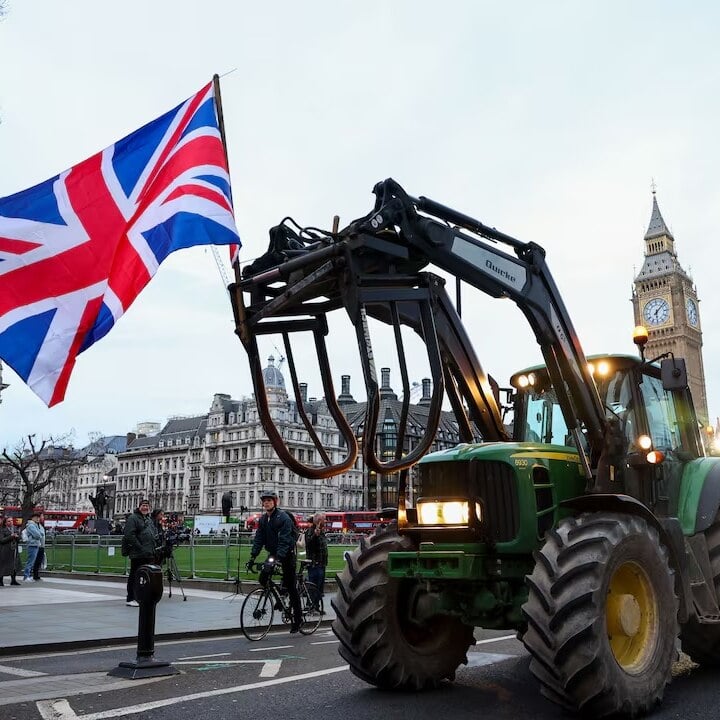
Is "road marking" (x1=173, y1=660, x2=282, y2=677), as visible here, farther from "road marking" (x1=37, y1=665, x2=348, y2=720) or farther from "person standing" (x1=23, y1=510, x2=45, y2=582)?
"person standing" (x1=23, y1=510, x2=45, y2=582)

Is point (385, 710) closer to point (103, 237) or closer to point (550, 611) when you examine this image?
point (550, 611)

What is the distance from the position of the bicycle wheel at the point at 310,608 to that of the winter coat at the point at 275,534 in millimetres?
1320

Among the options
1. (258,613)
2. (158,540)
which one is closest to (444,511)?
(258,613)

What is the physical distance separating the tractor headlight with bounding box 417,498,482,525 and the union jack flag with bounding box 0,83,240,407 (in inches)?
136

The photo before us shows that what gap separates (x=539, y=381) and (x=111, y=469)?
171579 millimetres

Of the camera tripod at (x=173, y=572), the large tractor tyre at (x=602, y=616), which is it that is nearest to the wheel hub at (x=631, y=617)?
the large tractor tyre at (x=602, y=616)

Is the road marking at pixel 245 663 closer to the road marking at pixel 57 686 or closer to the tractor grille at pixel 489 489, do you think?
the road marking at pixel 57 686

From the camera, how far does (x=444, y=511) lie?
7.00m

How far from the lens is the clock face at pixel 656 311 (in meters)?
152

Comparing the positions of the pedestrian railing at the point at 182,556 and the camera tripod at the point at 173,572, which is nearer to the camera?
the camera tripod at the point at 173,572

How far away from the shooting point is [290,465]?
7.28 metres

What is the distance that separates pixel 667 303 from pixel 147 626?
15601cm

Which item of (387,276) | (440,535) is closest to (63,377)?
(387,276)

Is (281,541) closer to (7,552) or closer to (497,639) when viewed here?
(497,639)
